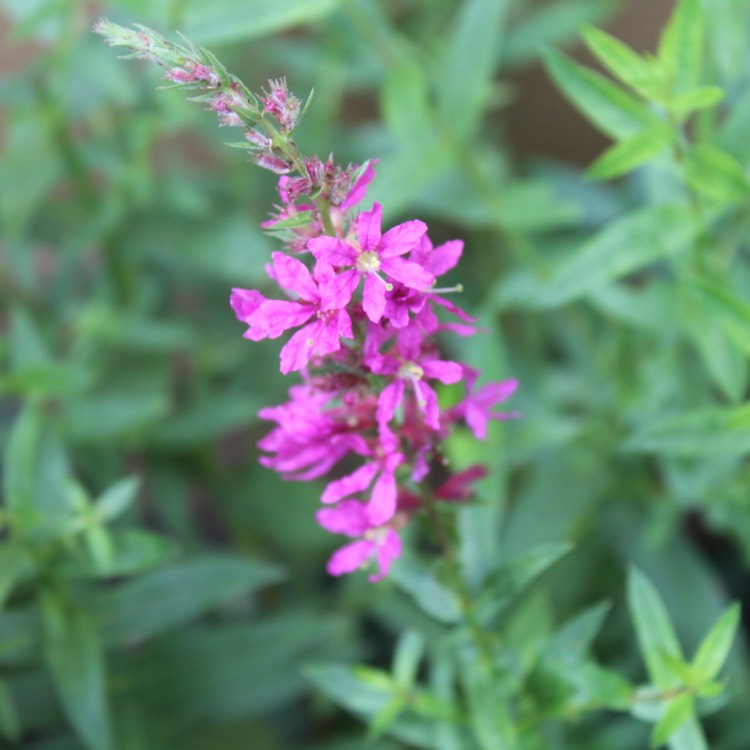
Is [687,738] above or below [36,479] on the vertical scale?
below

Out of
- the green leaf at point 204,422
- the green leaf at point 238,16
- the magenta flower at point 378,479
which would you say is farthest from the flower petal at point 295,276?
the green leaf at point 204,422

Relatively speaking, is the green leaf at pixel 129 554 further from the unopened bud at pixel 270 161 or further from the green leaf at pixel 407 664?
the unopened bud at pixel 270 161

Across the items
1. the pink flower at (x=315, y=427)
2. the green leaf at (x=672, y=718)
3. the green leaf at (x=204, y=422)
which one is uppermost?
the green leaf at (x=204, y=422)

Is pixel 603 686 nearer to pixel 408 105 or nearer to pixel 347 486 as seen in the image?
pixel 347 486

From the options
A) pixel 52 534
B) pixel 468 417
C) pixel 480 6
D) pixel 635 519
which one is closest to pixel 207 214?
pixel 480 6

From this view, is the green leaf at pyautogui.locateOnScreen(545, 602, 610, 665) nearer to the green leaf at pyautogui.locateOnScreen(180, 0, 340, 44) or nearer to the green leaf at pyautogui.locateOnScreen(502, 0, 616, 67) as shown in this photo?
the green leaf at pyautogui.locateOnScreen(180, 0, 340, 44)

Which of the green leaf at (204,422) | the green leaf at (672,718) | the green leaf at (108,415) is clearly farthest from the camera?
the green leaf at (204,422)

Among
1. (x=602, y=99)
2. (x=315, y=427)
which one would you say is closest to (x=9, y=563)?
(x=315, y=427)
